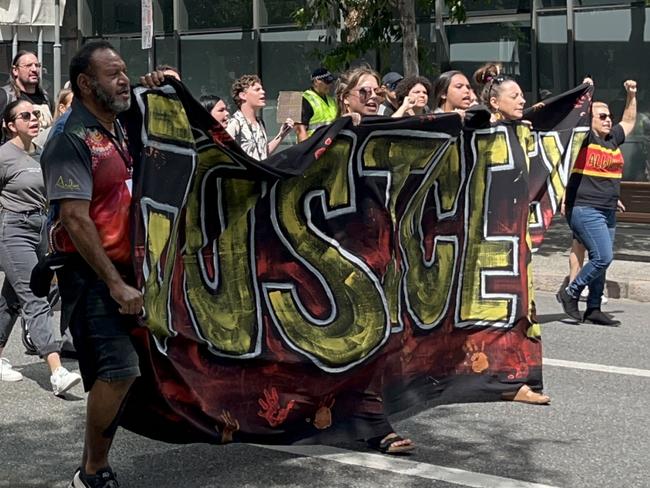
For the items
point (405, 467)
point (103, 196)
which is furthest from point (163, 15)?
point (103, 196)

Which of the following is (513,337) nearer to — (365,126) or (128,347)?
(365,126)

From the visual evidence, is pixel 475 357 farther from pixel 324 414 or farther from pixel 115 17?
pixel 115 17

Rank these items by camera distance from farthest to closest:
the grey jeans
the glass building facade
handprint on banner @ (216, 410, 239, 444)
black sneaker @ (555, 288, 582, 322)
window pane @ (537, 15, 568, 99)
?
window pane @ (537, 15, 568, 99)
the glass building facade
black sneaker @ (555, 288, 582, 322)
the grey jeans
handprint on banner @ (216, 410, 239, 444)

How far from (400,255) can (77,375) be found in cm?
208

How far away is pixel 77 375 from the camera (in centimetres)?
724

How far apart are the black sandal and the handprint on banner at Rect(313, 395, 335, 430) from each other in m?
0.25

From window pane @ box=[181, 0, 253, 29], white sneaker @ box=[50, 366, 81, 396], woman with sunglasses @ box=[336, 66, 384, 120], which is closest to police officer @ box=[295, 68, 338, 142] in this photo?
woman with sunglasses @ box=[336, 66, 384, 120]

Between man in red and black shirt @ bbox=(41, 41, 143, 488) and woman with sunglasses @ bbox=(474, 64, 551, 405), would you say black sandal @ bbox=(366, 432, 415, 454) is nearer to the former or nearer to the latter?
woman with sunglasses @ bbox=(474, 64, 551, 405)

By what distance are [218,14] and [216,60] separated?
0.71m

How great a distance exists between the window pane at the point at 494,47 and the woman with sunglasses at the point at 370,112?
32.8 ft

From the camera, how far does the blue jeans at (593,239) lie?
9.65 m

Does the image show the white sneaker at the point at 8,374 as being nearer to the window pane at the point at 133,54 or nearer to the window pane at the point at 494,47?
the window pane at the point at 494,47

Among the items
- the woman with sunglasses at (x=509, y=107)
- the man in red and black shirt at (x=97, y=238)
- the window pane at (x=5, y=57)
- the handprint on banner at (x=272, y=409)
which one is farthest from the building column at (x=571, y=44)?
the man in red and black shirt at (x=97, y=238)

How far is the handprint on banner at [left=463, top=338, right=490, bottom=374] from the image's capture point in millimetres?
6879
